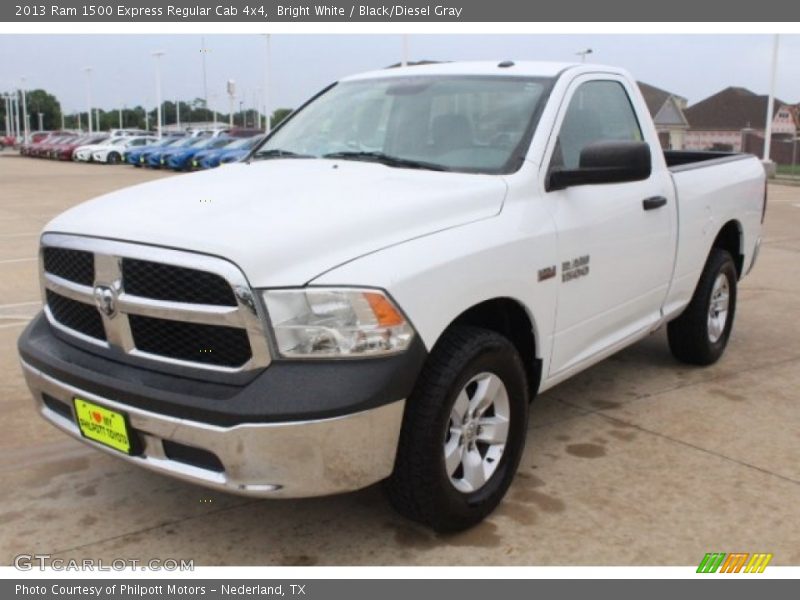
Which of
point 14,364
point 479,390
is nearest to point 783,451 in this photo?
point 479,390

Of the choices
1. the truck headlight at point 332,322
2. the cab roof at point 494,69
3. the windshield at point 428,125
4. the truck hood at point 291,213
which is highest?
the cab roof at point 494,69

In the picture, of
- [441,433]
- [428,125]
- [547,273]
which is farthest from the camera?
[428,125]

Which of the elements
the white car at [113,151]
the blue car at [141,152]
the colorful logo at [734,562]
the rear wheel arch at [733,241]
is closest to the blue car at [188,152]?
the blue car at [141,152]

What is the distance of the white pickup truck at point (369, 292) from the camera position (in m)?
2.75

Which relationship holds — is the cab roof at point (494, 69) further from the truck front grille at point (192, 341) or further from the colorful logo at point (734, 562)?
the colorful logo at point (734, 562)

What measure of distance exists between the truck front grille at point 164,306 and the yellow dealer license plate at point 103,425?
21cm

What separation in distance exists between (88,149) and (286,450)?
41.4 meters

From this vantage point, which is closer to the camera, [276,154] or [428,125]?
[428,125]

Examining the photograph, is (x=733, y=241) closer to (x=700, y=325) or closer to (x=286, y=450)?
(x=700, y=325)

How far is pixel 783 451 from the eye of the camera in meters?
4.15

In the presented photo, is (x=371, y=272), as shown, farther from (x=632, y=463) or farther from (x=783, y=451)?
(x=783, y=451)

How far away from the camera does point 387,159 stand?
3.93 meters

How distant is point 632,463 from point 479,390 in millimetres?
1154

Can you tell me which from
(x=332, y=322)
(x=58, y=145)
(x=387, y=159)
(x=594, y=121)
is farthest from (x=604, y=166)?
(x=58, y=145)
